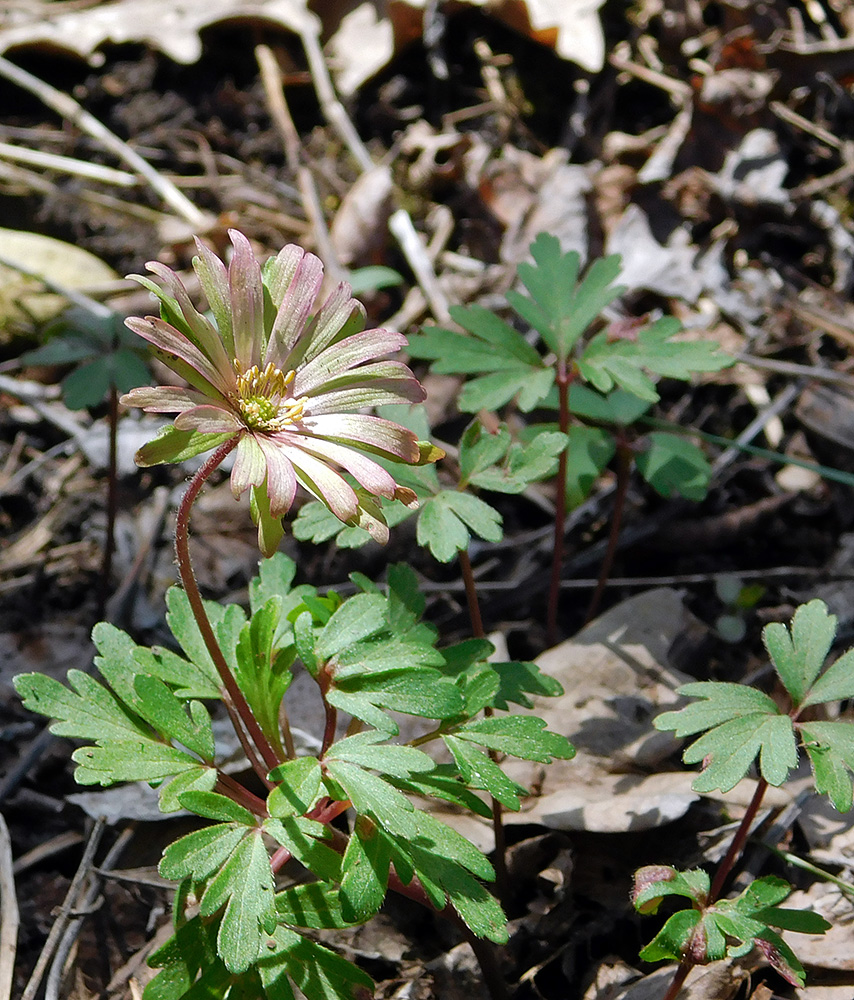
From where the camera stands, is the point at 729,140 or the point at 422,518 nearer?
the point at 422,518

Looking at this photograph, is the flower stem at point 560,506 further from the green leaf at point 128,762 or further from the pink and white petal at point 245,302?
the green leaf at point 128,762

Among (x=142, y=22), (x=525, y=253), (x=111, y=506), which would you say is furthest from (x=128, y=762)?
(x=142, y=22)

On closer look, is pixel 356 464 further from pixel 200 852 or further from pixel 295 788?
A: pixel 200 852

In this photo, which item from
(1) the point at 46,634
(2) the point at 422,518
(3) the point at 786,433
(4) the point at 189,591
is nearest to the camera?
(4) the point at 189,591

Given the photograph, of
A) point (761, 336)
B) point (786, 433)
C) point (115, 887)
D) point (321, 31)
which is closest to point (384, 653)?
point (115, 887)

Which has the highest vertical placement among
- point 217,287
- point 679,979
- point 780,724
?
point 217,287

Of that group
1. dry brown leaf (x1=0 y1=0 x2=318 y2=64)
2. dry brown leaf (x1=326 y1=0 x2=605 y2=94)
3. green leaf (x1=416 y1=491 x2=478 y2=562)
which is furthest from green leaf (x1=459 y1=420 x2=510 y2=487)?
dry brown leaf (x1=0 y1=0 x2=318 y2=64)

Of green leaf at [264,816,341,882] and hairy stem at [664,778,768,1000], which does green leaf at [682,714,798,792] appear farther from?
green leaf at [264,816,341,882]

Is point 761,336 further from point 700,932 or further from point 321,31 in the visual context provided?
point 321,31
